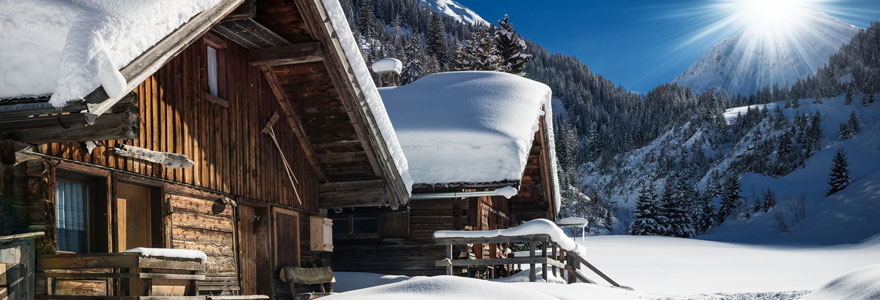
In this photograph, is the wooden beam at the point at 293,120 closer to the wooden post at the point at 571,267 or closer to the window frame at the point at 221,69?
the window frame at the point at 221,69

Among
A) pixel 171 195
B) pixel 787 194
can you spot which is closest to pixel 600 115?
pixel 787 194

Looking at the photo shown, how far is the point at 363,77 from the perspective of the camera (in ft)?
39.1

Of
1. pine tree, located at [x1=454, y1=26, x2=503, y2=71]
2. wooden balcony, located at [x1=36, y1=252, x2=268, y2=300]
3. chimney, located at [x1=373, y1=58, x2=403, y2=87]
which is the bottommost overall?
wooden balcony, located at [x1=36, y1=252, x2=268, y2=300]

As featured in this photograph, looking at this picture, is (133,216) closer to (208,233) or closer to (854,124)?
(208,233)

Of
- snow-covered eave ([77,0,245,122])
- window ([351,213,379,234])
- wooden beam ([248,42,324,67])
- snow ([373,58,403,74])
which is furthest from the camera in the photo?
snow ([373,58,403,74])

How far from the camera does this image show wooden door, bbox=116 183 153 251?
8945 millimetres

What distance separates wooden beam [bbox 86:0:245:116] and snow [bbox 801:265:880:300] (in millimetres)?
8513

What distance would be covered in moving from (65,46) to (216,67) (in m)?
5.23

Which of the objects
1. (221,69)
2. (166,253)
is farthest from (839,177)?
(166,253)

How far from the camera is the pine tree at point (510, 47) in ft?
168

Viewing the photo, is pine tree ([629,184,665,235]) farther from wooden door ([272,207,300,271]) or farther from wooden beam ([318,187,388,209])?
wooden door ([272,207,300,271])

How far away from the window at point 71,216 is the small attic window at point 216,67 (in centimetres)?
302

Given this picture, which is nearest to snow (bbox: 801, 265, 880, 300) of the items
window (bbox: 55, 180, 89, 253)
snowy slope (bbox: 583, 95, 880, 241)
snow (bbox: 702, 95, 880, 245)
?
window (bbox: 55, 180, 89, 253)

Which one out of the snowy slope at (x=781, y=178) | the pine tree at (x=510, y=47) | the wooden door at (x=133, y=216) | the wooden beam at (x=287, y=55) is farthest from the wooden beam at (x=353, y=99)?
the snowy slope at (x=781, y=178)
